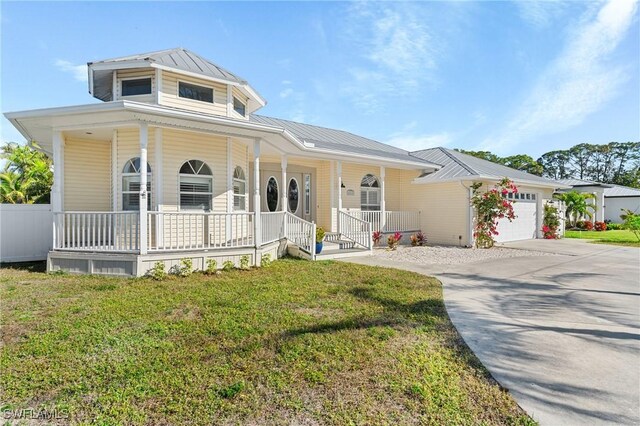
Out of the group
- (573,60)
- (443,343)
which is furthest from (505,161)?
(443,343)

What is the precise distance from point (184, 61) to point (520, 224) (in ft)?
51.7

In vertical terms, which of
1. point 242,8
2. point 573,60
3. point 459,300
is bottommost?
point 459,300

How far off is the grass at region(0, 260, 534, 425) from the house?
1854 millimetres

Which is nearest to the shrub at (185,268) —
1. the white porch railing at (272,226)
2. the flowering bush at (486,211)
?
the white porch railing at (272,226)

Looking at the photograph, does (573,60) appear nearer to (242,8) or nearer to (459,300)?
(459,300)

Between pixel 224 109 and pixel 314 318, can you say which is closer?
pixel 314 318

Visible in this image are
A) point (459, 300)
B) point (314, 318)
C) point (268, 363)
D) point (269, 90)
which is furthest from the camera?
point (269, 90)

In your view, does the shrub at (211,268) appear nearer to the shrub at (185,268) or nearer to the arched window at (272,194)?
the shrub at (185,268)

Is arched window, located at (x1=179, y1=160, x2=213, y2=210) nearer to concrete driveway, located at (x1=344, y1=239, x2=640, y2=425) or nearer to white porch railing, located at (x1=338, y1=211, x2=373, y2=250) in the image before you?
white porch railing, located at (x1=338, y1=211, x2=373, y2=250)

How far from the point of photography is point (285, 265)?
8.62 meters

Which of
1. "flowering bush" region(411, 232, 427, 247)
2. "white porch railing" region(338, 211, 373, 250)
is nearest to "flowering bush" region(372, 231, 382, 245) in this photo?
"white porch railing" region(338, 211, 373, 250)

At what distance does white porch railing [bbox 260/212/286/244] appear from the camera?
8938 millimetres

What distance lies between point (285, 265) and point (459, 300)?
454 centimetres

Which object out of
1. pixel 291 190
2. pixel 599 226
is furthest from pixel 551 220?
pixel 291 190
